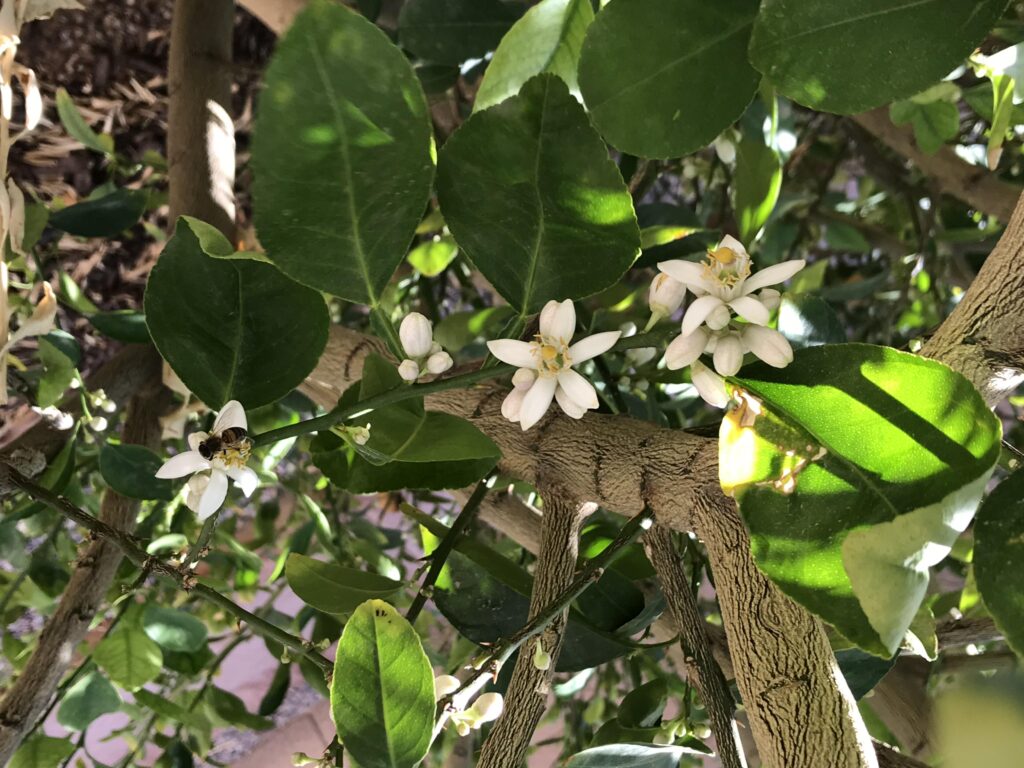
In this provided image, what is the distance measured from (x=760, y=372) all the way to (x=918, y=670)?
40cm

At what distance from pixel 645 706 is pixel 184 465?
300 mm

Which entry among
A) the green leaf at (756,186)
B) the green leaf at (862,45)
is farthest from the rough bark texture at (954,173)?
the green leaf at (862,45)

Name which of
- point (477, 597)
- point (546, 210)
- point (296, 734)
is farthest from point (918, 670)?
point (296, 734)

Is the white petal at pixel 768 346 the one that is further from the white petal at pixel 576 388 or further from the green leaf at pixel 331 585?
the green leaf at pixel 331 585

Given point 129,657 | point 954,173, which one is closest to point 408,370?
point 129,657

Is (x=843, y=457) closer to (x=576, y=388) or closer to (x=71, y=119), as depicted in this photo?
(x=576, y=388)

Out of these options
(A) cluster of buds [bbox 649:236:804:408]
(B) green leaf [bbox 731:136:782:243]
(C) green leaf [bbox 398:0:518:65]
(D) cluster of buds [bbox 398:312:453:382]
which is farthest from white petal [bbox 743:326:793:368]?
(C) green leaf [bbox 398:0:518:65]

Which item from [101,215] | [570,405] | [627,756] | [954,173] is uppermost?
[954,173]

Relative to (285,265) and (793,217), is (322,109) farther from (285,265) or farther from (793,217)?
(793,217)

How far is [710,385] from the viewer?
261mm

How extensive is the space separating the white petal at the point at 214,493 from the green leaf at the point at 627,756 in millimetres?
168

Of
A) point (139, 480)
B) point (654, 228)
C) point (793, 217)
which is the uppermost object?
point (793, 217)

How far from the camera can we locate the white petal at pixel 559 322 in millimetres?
264

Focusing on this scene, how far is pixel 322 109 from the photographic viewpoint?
0.24 meters
